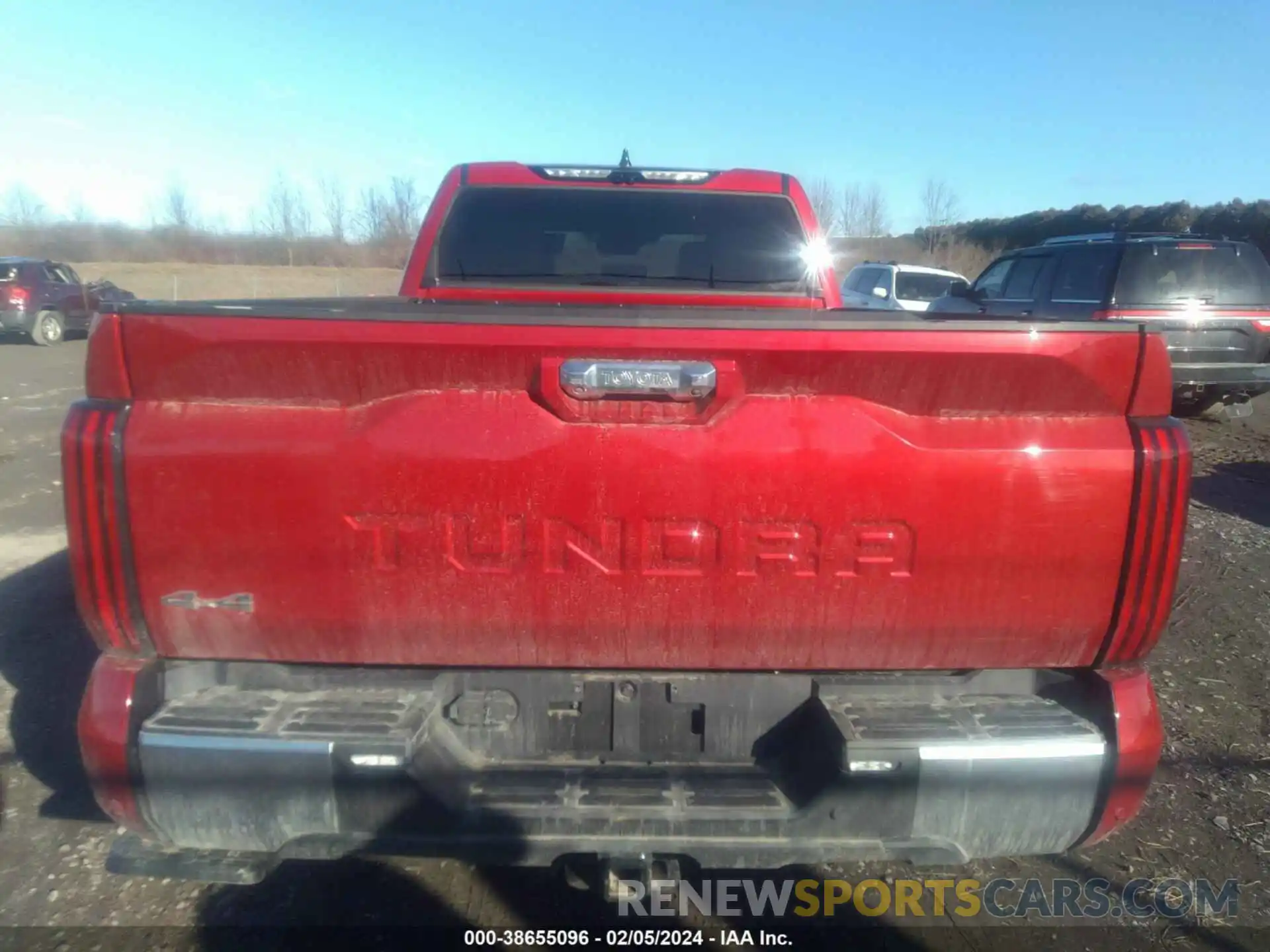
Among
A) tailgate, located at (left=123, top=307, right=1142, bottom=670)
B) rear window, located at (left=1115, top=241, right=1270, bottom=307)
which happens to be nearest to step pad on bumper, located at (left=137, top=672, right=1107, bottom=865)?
tailgate, located at (left=123, top=307, right=1142, bottom=670)

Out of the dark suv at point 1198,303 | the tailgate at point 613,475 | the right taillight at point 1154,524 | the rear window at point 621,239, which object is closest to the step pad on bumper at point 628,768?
the tailgate at point 613,475

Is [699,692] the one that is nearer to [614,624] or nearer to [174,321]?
[614,624]

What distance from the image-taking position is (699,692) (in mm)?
2303

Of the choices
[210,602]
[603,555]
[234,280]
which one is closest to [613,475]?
[603,555]

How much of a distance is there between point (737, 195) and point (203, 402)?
286 cm

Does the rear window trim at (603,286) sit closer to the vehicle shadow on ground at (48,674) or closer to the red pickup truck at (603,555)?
the red pickup truck at (603,555)

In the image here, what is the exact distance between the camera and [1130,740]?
86.6 inches

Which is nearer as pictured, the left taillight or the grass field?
the left taillight

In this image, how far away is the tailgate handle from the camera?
2.10 metres

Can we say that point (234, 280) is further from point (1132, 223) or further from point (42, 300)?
point (1132, 223)

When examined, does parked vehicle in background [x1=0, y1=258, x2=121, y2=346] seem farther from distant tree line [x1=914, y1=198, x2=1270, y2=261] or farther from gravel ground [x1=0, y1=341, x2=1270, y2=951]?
distant tree line [x1=914, y1=198, x2=1270, y2=261]

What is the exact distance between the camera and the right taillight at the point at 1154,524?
2.11 metres

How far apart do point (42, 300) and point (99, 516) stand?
21494 mm

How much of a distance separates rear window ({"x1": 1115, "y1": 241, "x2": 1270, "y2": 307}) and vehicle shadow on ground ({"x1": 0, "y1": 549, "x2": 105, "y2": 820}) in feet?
33.6
